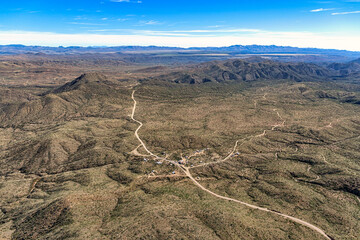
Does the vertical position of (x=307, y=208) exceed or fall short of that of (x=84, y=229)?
it falls short

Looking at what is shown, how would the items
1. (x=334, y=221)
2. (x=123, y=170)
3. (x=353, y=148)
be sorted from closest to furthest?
1. (x=334, y=221)
2. (x=123, y=170)
3. (x=353, y=148)

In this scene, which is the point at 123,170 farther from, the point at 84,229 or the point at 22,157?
the point at 22,157

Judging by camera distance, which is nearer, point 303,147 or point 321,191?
point 321,191

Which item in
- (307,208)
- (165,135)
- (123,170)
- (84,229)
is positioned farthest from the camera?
(165,135)

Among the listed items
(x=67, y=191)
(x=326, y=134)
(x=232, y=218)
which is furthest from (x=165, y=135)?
(x=326, y=134)

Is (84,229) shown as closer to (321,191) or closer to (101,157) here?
(101,157)

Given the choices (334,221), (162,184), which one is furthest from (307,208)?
(162,184)

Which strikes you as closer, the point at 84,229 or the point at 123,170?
the point at 84,229

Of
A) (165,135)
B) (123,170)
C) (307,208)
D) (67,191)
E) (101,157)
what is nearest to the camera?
(307,208)

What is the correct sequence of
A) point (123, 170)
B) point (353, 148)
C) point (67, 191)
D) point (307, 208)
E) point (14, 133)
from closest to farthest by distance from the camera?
1. point (307, 208)
2. point (67, 191)
3. point (123, 170)
4. point (353, 148)
5. point (14, 133)
